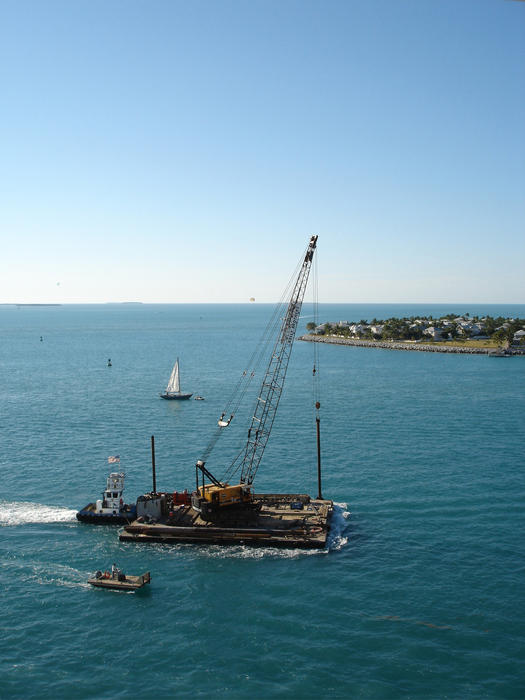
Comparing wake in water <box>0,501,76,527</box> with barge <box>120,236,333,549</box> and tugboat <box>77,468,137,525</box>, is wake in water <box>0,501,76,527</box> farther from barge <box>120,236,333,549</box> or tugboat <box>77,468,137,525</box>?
barge <box>120,236,333,549</box>

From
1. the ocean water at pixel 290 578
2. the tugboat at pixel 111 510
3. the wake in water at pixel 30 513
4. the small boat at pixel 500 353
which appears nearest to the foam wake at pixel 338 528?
the ocean water at pixel 290 578

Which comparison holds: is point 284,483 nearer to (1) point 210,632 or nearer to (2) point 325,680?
(1) point 210,632

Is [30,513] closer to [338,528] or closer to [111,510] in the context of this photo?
[111,510]

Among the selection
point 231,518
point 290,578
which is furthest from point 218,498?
point 290,578

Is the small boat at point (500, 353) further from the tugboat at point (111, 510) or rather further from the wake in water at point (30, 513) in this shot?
the wake in water at point (30, 513)

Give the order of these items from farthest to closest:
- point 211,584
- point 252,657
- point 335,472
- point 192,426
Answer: point 192,426 → point 335,472 → point 211,584 → point 252,657

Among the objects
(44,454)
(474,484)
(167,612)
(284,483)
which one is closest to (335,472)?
(284,483)
